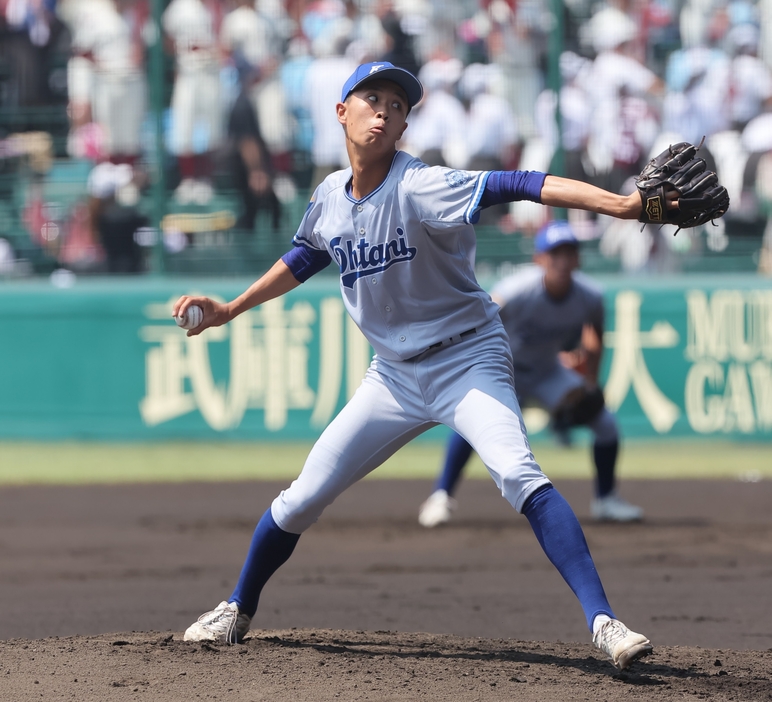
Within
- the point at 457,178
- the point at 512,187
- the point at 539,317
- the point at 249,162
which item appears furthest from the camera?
the point at 249,162

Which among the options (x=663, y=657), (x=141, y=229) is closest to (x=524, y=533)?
(x=663, y=657)

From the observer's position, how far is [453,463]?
772cm

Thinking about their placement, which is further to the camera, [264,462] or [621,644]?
[264,462]

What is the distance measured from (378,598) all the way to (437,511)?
78.0 inches

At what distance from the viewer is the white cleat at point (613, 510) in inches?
304

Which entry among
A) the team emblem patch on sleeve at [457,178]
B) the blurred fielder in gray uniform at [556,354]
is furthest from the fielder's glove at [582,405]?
the team emblem patch on sleeve at [457,178]

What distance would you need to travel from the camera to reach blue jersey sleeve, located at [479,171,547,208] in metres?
3.77

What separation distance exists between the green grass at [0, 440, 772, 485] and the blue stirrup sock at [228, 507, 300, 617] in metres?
5.26

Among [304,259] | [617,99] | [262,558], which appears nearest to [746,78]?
[617,99]

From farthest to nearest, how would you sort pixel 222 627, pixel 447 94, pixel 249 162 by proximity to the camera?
pixel 249 162, pixel 447 94, pixel 222 627

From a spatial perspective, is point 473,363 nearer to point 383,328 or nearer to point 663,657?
point 383,328

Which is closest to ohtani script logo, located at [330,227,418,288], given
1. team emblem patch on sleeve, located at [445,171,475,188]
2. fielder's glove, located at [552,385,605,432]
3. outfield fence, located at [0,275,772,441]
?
team emblem patch on sleeve, located at [445,171,475,188]

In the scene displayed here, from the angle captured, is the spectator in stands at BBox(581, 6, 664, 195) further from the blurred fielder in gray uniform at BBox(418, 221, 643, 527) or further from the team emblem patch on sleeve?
the team emblem patch on sleeve

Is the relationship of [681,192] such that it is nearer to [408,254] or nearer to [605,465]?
[408,254]
